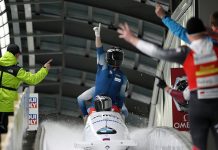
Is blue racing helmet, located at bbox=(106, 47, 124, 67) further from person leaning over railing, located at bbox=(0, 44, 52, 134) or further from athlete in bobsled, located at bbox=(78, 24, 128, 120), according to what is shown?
person leaning over railing, located at bbox=(0, 44, 52, 134)

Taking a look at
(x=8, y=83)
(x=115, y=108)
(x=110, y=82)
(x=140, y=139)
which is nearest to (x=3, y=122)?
→ (x=8, y=83)

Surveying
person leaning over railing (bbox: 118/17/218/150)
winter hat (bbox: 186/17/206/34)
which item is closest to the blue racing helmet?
person leaning over railing (bbox: 118/17/218/150)

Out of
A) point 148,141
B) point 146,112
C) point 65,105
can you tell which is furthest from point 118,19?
point 148,141

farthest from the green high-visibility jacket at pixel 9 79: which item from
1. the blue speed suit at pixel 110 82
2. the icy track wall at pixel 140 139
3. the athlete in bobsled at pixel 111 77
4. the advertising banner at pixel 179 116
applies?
the advertising banner at pixel 179 116

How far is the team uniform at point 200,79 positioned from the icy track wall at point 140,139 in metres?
2.87

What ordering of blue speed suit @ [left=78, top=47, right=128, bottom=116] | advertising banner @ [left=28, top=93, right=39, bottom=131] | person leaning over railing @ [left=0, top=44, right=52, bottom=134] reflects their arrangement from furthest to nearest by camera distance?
advertising banner @ [left=28, top=93, right=39, bottom=131]
blue speed suit @ [left=78, top=47, right=128, bottom=116]
person leaning over railing @ [left=0, top=44, right=52, bottom=134]

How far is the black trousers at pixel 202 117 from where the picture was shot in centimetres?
678

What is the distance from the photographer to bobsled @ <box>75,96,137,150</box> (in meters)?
9.84

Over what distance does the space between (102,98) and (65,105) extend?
19956mm

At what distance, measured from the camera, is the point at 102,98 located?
37.2 feet

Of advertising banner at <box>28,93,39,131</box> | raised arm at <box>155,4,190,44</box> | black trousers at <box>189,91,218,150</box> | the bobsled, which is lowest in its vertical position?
black trousers at <box>189,91,218,150</box>

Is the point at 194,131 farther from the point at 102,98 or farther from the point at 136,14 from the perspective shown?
the point at 136,14

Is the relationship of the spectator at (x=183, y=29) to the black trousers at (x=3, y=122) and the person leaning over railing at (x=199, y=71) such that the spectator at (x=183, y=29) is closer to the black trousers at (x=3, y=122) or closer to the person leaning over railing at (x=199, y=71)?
the person leaning over railing at (x=199, y=71)

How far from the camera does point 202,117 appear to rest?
6.80 meters
